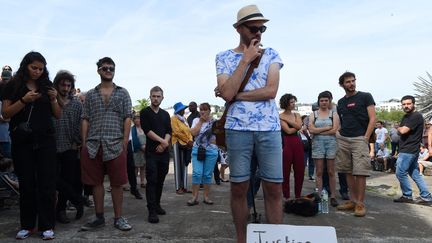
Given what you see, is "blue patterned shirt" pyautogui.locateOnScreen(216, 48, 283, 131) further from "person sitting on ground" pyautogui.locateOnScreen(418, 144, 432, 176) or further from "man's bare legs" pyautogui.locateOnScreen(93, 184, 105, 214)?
"person sitting on ground" pyautogui.locateOnScreen(418, 144, 432, 176)

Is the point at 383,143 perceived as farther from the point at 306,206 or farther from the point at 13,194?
the point at 13,194

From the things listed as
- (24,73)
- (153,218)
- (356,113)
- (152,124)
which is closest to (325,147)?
(356,113)

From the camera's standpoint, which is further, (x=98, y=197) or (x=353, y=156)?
(x=353, y=156)

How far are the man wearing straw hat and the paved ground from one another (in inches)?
44.6

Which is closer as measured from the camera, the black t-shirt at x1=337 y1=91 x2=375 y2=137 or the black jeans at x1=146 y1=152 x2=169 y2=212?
the black jeans at x1=146 y1=152 x2=169 y2=212

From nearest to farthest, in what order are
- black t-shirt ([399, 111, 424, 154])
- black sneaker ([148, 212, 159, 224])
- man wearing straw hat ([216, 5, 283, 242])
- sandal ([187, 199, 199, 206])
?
1. man wearing straw hat ([216, 5, 283, 242])
2. black sneaker ([148, 212, 159, 224])
3. sandal ([187, 199, 199, 206])
4. black t-shirt ([399, 111, 424, 154])

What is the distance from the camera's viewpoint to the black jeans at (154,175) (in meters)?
5.05

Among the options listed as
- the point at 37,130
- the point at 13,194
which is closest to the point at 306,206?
the point at 37,130

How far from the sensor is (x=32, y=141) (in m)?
4.11

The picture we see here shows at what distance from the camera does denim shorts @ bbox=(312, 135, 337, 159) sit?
20.5 ft

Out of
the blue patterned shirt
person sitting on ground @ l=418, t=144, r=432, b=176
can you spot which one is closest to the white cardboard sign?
the blue patterned shirt

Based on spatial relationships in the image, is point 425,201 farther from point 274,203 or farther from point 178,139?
point 274,203

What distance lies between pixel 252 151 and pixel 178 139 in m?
4.06

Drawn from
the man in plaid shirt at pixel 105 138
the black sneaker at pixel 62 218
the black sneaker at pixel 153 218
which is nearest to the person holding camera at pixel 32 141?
the man in plaid shirt at pixel 105 138
